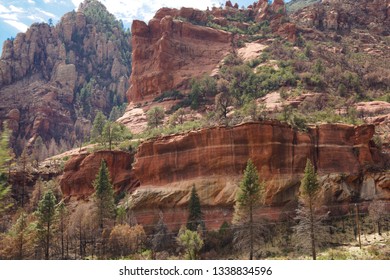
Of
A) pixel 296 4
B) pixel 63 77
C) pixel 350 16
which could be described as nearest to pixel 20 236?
pixel 350 16

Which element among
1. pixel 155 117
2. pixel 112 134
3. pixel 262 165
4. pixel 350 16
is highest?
pixel 350 16

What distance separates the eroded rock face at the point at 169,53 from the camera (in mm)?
99250

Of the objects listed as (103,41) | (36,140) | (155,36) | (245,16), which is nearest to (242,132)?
(155,36)

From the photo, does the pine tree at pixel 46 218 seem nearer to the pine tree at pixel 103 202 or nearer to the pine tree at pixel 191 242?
the pine tree at pixel 103 202

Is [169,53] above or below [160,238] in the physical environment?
above

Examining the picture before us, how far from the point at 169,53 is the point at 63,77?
53364 millimetres

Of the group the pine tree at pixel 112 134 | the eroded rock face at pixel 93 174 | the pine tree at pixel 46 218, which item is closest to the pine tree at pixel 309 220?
the pine tree at pixel 46 218

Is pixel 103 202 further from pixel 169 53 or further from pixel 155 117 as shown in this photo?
pixel 169 53

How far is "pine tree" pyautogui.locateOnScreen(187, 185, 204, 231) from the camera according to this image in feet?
158

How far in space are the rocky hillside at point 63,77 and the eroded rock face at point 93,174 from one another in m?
52.8

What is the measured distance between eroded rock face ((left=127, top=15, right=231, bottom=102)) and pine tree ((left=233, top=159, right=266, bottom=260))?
56840 mm

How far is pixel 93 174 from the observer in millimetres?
60062

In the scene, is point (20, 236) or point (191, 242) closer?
point (191, 242)
